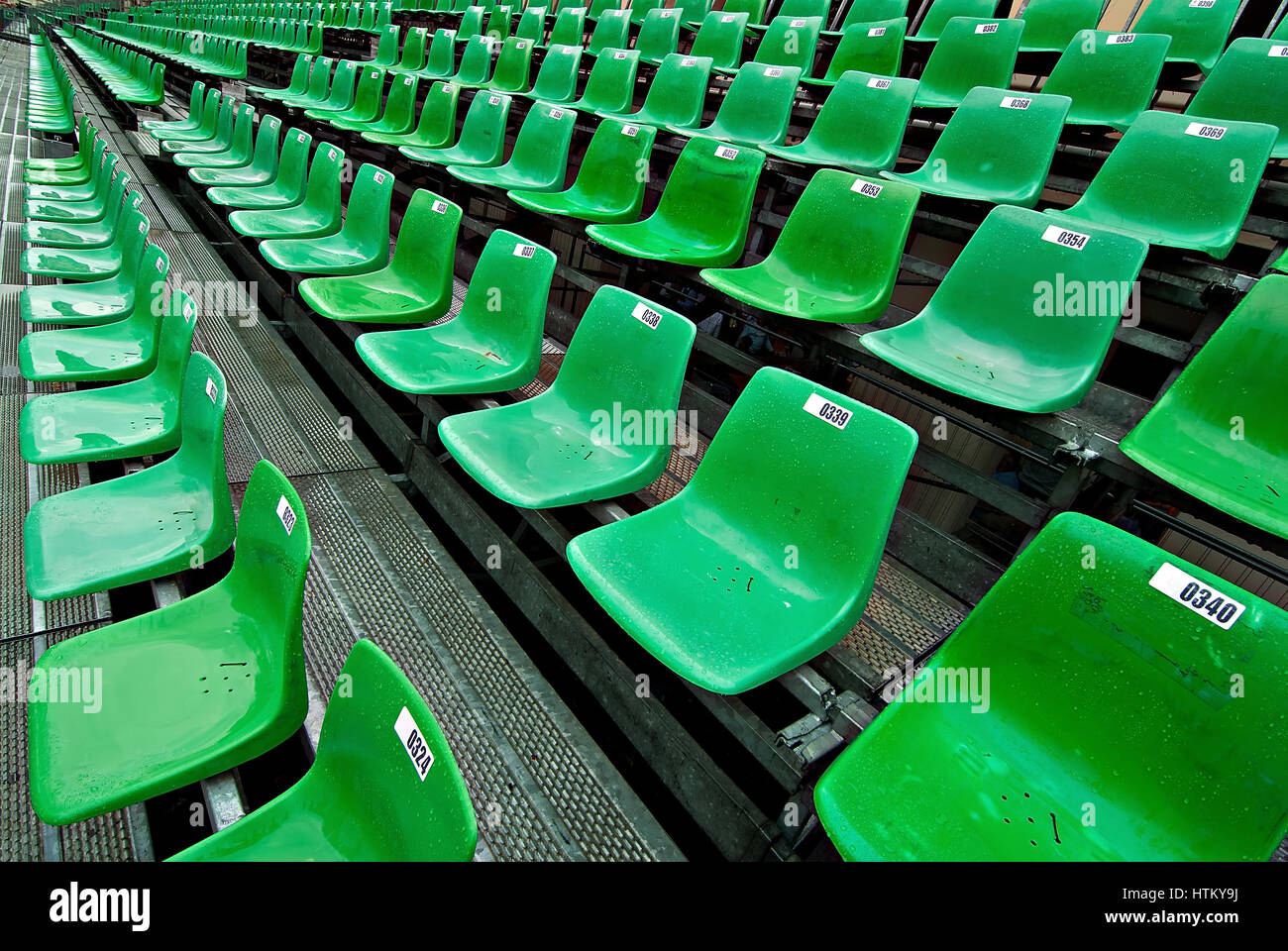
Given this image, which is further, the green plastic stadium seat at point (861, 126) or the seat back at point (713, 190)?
the green plastic stadium seat at point (861, 126)

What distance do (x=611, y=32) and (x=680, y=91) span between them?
1.69 metres

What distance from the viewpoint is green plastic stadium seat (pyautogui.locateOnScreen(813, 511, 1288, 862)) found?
93cm

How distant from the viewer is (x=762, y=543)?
4.88 feet

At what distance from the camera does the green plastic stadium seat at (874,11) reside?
14.4 feet

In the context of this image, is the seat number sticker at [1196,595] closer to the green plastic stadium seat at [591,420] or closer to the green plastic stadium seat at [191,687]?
the green plastic stadium seat at [591,420]

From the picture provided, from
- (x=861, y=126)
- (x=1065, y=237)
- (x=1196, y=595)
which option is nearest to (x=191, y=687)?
(x=1196, y=595)

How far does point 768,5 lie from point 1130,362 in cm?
421

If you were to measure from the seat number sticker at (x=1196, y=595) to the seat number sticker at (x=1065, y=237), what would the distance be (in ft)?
3.63

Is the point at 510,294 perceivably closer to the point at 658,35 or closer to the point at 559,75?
the point at 559,75

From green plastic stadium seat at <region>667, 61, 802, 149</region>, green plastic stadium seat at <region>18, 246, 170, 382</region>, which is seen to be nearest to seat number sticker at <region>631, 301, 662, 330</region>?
green plastic stadium seat at <region>18, 246, 170, 382</region>

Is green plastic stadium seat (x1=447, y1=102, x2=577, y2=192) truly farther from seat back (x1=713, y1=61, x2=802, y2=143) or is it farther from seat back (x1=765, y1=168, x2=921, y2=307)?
seat back (x1=765, y1=168, x2=921, y2=307)

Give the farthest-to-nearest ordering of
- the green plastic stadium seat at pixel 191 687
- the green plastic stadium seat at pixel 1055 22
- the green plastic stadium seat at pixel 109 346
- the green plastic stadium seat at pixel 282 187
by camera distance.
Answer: the green plastic stadium seat at pixel 282 187, the green plastic stadium seat at pixel 1055 22, the green plastic stadium seat at pixel 109 346, the green plastic stadium seat at pixel 191 687

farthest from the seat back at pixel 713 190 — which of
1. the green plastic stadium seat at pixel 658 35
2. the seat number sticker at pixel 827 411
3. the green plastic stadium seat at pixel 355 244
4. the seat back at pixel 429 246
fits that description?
the green plastic stadium seat at pixel 658 35
